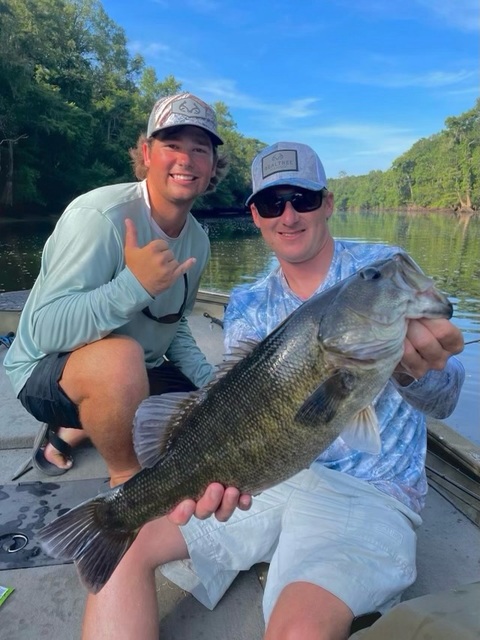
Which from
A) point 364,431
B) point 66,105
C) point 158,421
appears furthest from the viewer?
point 66,105

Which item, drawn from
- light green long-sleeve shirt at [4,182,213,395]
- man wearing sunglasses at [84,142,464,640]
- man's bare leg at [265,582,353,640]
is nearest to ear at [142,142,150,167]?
light green long-sleeve shirt at [4,182,213,395]

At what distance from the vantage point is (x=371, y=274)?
1.91m

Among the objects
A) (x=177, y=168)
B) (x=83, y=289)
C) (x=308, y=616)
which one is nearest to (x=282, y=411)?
(x=308, y=616)

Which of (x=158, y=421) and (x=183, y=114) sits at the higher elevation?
(x=183, y=114)

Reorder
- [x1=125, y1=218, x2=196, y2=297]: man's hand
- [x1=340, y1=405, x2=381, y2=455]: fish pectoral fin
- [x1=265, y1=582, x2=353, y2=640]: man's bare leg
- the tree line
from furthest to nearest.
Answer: the tree line
[x1=125, y1=218, x2=196, y2=297]: man's hand
[x1=340, y1=405, x2=381, y2=455]: fish pectoral fin
[x1=265, y1=582, x2=353, y2=640]: man's bare leg

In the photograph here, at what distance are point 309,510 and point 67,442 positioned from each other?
1.91 meters

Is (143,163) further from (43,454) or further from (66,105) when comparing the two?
(66,105)

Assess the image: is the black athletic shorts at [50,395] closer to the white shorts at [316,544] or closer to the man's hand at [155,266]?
the man's hand at [155,266]

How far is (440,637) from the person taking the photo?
126 cm

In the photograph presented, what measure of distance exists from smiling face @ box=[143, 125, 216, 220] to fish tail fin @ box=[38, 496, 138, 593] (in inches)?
75.7

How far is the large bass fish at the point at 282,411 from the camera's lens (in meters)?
1.84

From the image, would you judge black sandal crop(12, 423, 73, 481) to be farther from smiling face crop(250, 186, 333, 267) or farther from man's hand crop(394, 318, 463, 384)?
man's hand crop(394, 318, 463, 384)

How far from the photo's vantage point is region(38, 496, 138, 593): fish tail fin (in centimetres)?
185

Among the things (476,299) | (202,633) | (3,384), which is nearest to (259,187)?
(202,633)
